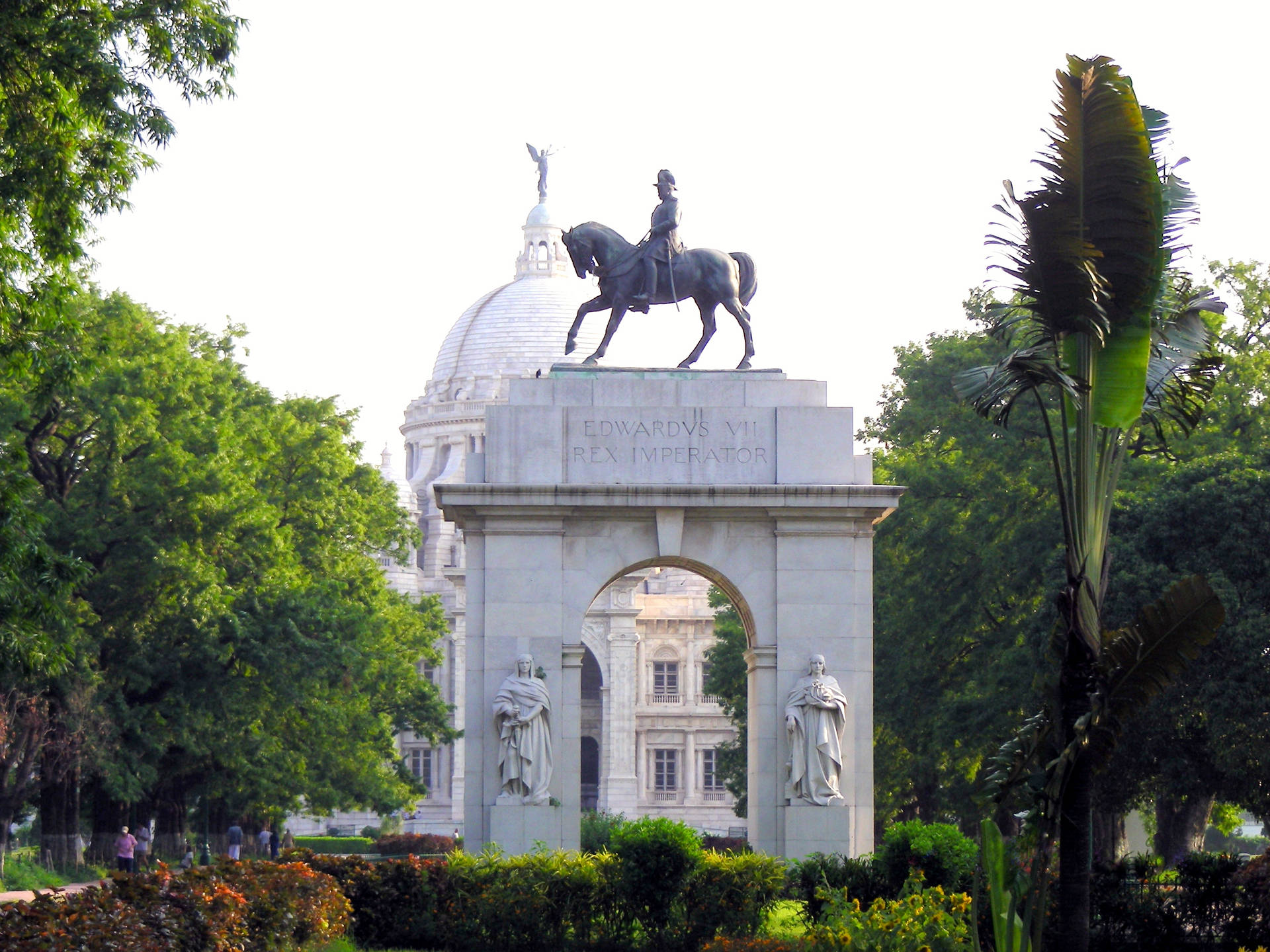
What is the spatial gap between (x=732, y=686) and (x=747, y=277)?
946 inches

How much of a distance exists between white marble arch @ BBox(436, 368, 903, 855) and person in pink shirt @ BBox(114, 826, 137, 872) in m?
17.5

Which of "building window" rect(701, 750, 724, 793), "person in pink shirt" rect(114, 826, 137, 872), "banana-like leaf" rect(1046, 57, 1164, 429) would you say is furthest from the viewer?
"building window" rect(701, 750, 724, 793)

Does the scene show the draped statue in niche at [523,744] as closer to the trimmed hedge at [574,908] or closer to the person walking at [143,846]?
the trimmed hedge at [574,908]

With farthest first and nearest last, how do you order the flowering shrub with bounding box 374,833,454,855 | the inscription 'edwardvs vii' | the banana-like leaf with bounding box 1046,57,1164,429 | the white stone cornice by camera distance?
the flowering shrub with bounding box 374,833,454,855, the inscription 'edwardvs vii', the white stone cornice, the banana-like leaf with bounding box 1046,57,1164,429

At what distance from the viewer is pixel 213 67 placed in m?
20.5

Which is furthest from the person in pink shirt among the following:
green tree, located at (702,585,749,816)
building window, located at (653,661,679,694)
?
building window, located at (653,661,679,694)

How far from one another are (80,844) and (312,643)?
6.88 metres

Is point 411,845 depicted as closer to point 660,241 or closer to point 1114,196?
point 660,241

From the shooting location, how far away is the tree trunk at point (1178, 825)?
123 feet

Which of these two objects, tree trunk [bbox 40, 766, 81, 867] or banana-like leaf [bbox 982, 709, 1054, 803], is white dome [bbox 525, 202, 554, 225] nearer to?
tree trunk [bbox 40, 766, 81, 867]

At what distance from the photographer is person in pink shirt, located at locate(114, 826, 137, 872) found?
40500mm

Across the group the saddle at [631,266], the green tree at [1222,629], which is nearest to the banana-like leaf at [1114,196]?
the saddle at [631,266]

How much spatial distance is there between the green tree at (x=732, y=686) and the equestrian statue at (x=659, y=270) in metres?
20.2

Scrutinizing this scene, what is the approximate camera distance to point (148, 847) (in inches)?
1870
